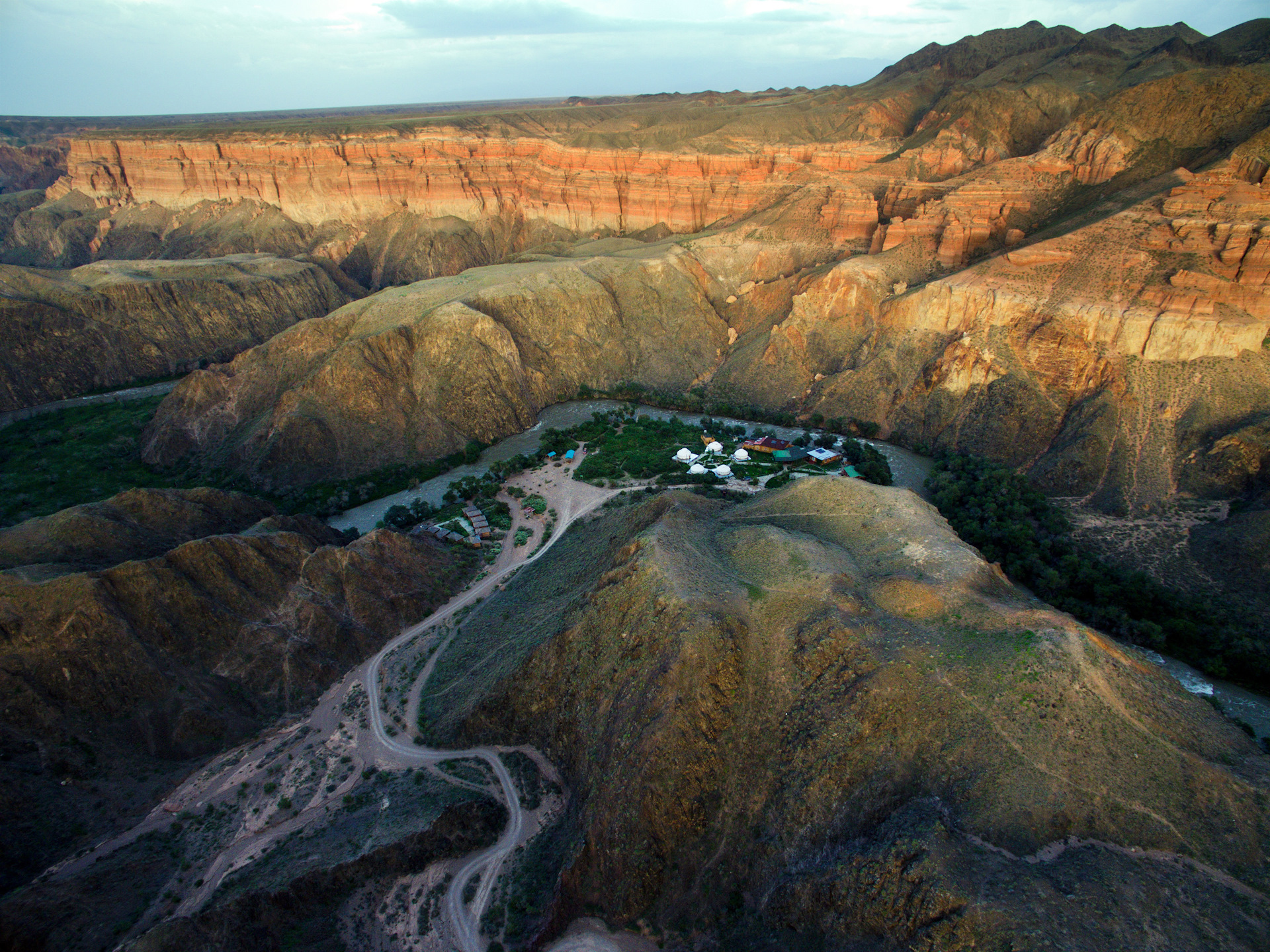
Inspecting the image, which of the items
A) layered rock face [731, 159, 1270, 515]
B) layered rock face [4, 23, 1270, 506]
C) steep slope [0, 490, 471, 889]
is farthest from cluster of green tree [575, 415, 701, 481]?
steep slope [0, 490, 471, 889]

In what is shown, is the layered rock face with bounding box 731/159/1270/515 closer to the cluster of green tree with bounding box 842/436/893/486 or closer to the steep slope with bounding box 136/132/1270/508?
the steep slope with bounding box 136/132/1270/508

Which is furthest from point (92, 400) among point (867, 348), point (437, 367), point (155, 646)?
point (867, 348)

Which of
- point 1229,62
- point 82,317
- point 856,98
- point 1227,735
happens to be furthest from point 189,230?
point 1229,62

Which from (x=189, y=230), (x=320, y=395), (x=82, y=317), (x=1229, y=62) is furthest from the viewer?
A: (x=189, y=230)

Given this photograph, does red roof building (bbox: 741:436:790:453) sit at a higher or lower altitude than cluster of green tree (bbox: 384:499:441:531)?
higher

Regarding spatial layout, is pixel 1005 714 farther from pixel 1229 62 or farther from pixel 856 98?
pixel 856 98

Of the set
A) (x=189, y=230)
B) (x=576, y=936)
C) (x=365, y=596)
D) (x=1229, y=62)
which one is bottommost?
(x=576, y=936)
